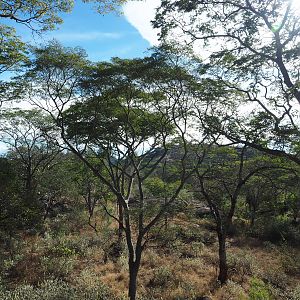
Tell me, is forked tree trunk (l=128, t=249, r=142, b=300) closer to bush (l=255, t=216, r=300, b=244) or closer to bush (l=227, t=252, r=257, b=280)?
bush (l=227, t=252, r=257, b=280)

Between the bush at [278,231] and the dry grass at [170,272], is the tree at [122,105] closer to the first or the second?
the dry grass at [170,272]

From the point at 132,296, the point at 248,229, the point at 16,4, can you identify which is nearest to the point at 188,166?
the point at 132,296

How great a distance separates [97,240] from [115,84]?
10586 mm

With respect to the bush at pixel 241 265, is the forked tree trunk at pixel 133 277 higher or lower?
higher

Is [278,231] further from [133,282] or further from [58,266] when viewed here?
[133,282]

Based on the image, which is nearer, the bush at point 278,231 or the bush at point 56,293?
the bush at point 56,293

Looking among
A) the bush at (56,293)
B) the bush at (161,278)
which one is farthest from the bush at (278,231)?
the bush at (56,293)

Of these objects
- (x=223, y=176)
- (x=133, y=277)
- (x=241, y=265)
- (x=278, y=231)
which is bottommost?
(x=241, y=265)

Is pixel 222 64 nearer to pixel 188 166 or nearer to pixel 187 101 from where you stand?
pixel 187 101

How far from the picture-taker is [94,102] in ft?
37.2

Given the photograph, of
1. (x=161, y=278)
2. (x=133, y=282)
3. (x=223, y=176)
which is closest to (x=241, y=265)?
(x=223, y=176)

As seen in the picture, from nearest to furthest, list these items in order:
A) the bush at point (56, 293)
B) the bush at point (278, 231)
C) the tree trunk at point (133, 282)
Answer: the bush at point (56, 293) → the tree trunk at point (133, 282) → the bush at point (278, 231)

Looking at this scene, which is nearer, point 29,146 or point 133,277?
point 133,277

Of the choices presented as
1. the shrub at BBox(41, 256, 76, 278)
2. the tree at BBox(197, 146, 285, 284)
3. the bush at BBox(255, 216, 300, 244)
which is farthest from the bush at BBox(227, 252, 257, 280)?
the bush at BBox(255, 216, 300, 244)
